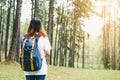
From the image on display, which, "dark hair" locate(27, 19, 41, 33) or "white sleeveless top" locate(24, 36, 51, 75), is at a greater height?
"dark hair" locate(27, 19, 41, 33)

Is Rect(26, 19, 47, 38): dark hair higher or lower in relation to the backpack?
higher

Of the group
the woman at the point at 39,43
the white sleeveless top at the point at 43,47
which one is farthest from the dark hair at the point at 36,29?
the white sleeveless top at the point at 43,47

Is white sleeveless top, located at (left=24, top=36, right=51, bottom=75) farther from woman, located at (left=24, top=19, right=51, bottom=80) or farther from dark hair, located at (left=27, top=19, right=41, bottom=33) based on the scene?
dark hair, located at (left=27, top=19, right=41, bottom=33)

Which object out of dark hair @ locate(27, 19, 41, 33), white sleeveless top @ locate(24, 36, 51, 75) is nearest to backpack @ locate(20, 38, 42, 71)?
white sleeveless top @ locate(24, 36, 51, 75)

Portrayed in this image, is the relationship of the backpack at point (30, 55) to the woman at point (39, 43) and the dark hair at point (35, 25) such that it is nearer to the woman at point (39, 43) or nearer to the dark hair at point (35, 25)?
the woman at point (39, 43)

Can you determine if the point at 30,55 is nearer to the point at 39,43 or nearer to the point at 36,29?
the point at 39,43

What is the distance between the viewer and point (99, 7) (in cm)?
4747

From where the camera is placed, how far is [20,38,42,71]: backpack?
6812 millimetres

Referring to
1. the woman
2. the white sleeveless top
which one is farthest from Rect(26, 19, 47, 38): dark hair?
the white sleeveless top

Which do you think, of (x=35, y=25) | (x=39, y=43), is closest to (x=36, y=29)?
(x=35, y=25)

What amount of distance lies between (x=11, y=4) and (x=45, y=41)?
133 ft

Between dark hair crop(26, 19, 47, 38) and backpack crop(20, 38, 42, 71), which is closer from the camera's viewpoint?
backpack crop(20, 38, 42, 71)

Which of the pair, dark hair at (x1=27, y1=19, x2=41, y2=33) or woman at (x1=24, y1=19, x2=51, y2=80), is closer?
woman at (x1=24, y1=19, x2=51, y2=80)

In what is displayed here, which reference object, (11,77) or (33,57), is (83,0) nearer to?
(11,77)
